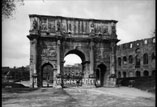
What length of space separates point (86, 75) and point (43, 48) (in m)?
5.91

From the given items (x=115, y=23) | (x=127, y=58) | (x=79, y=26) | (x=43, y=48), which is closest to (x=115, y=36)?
(x=115, y=23)

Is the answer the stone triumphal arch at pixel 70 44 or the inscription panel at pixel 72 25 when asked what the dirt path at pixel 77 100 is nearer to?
the stone triumphal arch at pixel 70 44

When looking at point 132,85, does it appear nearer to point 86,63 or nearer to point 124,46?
point 86,63

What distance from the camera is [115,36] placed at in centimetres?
2784

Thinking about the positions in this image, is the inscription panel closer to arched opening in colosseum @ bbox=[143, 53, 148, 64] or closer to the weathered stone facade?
the weathered stone facade

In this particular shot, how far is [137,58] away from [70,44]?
1580 cm

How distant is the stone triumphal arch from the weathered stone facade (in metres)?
9.90

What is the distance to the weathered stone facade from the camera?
3512cm

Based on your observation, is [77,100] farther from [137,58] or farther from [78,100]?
[137,58]

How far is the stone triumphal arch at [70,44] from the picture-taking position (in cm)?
2558

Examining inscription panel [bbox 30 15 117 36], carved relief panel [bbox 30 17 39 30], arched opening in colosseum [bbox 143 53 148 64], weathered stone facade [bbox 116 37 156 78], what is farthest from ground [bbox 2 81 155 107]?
arched opening in colosseum [bbox 143 53 148 64]

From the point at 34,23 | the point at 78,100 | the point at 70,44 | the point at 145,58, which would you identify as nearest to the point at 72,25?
the point at 70,44

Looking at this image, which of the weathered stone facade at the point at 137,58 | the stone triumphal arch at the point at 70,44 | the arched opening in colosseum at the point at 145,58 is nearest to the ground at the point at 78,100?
the stone triumphal arch at the point at 70,44

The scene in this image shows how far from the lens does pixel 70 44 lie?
26656mm
